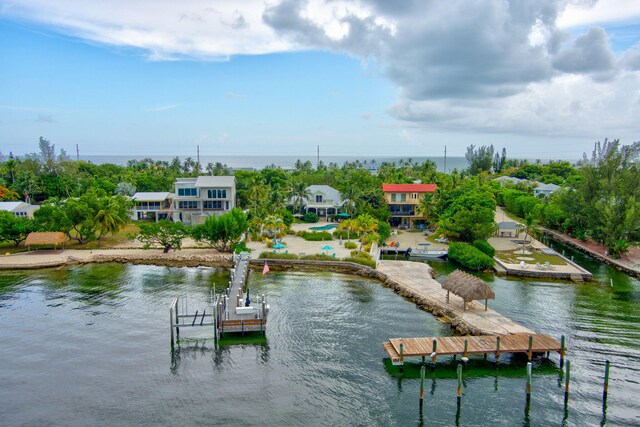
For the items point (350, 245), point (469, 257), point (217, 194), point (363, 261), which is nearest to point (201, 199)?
point (217, 194)

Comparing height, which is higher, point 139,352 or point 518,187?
point 518,187

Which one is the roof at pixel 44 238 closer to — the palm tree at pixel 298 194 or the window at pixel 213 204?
Result: the window at pixel 213 204

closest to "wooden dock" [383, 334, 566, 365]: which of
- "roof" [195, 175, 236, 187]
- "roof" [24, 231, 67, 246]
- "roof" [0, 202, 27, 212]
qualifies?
"roof" [24, 231, 67, 246]

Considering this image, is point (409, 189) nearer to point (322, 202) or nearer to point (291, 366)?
point (322, 202)

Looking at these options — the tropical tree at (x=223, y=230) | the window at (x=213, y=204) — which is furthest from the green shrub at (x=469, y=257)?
the window at (x=213, y=204)

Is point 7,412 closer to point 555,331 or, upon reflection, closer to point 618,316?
point 555,331

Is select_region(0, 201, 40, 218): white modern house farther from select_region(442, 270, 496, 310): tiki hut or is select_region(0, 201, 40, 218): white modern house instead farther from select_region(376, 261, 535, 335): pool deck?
select_region(442, 270, 496, 310): tiki hut

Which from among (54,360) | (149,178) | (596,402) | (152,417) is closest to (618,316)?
(596,402)
